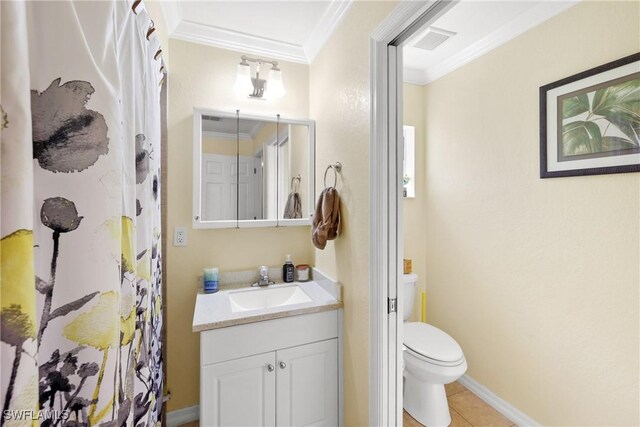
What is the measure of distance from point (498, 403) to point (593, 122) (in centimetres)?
176

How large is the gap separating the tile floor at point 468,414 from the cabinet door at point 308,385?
638 millimetres

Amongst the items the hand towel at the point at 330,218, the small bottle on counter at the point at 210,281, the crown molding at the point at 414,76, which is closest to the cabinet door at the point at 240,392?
the small bottle on counter at the point at 210,281

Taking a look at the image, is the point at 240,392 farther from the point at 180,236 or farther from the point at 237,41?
the point at 237,41

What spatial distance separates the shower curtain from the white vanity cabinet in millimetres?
706

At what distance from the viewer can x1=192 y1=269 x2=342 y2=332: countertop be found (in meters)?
1.33

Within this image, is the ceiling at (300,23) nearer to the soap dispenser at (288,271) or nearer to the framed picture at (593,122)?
the framed picture at (593,122)

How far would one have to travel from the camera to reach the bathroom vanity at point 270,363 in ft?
4.34

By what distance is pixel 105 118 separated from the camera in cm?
58

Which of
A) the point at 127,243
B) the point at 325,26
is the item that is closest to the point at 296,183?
the point at 325,26

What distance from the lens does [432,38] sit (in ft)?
6.22

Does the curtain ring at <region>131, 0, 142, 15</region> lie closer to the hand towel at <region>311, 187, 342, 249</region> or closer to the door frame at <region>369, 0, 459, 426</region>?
the door frame at <region>369, 0, 459, 426</region>

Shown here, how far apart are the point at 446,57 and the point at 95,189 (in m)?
2.41

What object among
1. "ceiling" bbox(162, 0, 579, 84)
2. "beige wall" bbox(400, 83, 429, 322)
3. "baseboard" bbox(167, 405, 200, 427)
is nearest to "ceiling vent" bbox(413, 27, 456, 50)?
"ceiling" bbox(162, 0, 579, 84)

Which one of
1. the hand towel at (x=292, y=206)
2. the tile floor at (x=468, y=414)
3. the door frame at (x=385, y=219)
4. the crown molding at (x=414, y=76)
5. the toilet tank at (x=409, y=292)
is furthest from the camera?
the crown molding at (x=414, y=76)
